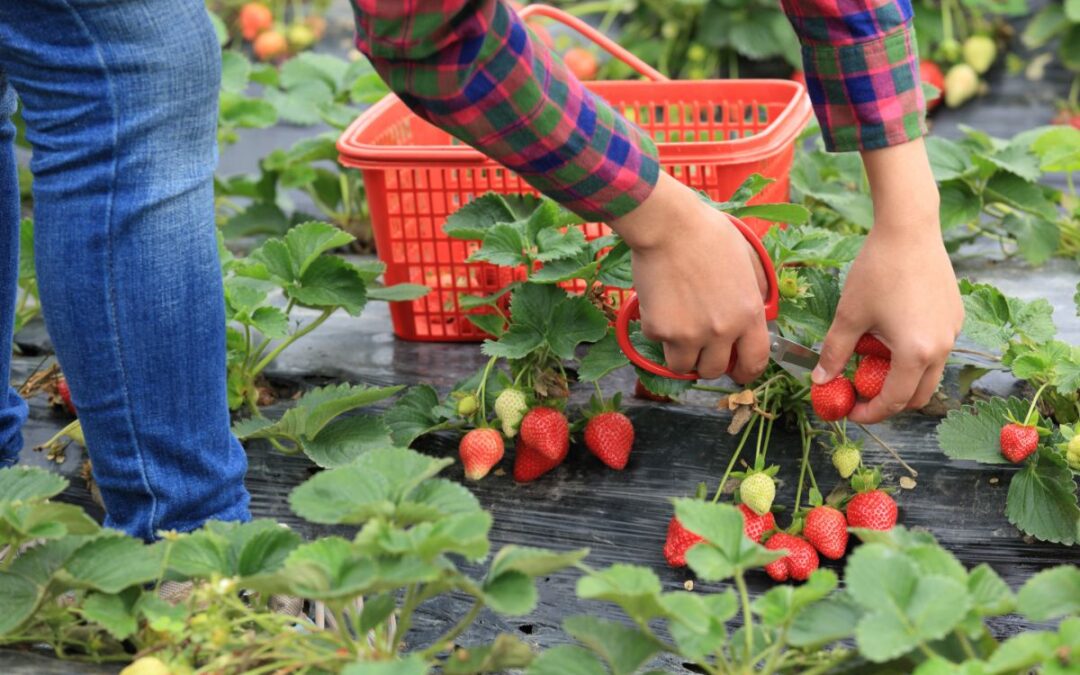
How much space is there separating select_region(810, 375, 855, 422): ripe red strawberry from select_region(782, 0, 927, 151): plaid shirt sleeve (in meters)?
0.28

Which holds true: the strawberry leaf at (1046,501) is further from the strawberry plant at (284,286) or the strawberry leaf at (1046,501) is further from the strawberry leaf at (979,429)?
the strawberry plant at (284,286)

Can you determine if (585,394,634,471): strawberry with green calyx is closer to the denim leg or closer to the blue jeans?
the blue jeans

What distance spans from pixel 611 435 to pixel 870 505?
1.03ft

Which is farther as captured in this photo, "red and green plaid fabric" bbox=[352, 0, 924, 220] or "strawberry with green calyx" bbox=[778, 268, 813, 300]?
"strawberry with green calyx" bbox=[778, 268, 813, 300]

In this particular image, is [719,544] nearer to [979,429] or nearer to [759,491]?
[759,491]

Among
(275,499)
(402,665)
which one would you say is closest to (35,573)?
(402,665)

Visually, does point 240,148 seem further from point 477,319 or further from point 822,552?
point 822,552

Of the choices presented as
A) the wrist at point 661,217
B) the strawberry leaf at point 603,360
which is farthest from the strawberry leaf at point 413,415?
the wrist at point 661,217

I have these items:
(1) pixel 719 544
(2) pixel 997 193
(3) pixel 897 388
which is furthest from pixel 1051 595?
(2) pixel 997 193

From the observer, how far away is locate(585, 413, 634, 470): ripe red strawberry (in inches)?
63.3

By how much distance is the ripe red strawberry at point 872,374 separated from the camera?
1.37 meters

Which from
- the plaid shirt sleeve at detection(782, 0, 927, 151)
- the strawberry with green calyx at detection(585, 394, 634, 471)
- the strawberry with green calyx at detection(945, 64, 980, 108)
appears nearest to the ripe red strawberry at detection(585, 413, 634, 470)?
the strawberry with green calyx at detection(585, 394, 634, 471)

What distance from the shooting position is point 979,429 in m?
1.49

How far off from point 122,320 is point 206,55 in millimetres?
239
